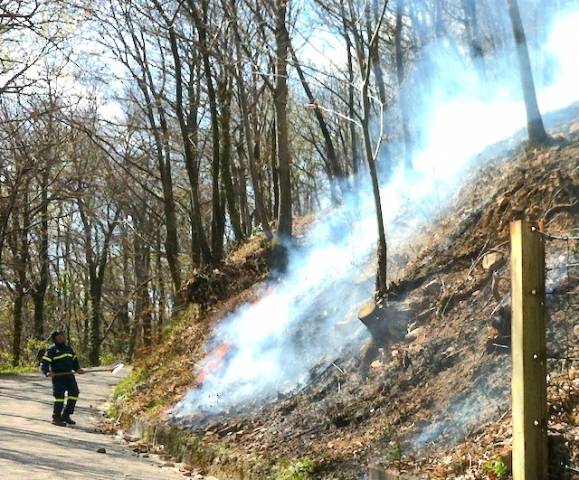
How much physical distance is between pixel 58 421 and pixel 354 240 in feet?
23.9

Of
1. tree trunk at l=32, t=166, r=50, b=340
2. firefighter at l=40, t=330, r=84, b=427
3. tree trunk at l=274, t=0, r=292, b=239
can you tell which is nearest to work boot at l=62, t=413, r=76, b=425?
firefighter at l=40, t=330, r=84, b=427

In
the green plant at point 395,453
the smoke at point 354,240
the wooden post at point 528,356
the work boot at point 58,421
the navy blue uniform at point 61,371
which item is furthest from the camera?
the navy blue uniform at point 61,371

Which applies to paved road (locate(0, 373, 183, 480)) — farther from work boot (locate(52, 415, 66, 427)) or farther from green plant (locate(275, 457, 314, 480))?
green plant (locate(275, 457, 314, 480))

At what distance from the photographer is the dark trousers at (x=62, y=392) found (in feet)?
38.9

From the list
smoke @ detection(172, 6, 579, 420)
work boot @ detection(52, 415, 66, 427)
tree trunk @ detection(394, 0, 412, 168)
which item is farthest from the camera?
tree trunk @ detection(394, 0, 412, 168)

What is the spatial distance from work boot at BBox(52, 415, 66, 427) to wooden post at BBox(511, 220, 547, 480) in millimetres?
9193

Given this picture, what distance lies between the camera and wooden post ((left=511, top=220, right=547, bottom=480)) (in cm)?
444

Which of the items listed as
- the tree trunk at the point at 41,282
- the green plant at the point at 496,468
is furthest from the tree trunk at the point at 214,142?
the tree trunk at the point at 41,282

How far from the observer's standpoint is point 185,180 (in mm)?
33531

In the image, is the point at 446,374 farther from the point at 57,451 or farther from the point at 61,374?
the point at 61,374

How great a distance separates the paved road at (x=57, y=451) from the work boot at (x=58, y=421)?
0.40ft

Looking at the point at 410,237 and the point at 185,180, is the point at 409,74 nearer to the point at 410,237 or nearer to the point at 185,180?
the point at 410,237

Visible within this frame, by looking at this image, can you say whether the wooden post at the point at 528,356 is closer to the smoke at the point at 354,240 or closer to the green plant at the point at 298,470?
Answer: the green plant at the point at 298,470

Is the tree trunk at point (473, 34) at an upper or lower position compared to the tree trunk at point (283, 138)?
upper
